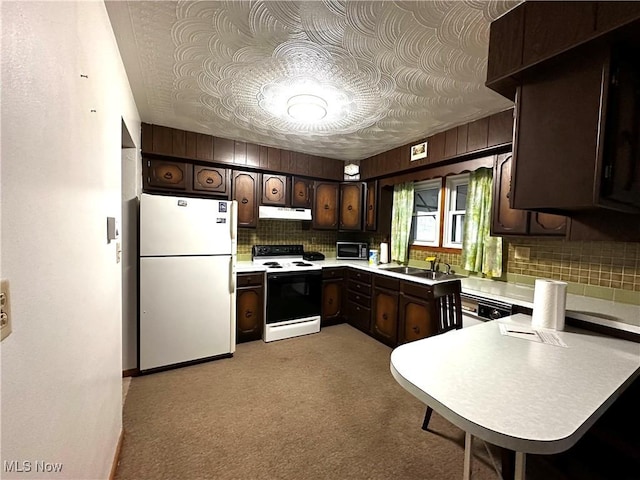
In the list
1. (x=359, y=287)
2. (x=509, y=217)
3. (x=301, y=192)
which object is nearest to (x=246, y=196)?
(x=301, y=192)

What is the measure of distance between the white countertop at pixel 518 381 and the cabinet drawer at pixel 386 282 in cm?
166

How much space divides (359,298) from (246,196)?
1963 mm

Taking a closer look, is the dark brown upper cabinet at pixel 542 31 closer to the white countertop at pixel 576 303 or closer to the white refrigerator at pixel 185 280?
the white countertop at pixel 576 303

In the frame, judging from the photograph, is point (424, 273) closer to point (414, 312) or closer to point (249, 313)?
point (414, 312)

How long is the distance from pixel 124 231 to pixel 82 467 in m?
1.84

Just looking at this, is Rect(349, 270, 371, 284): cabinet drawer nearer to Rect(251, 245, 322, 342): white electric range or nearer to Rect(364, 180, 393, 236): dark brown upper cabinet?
Rect(251, 245, 322, 342): white electric range

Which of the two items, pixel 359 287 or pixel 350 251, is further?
pixel 350 251

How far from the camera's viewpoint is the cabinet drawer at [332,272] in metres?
3.64

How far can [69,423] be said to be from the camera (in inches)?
33.4

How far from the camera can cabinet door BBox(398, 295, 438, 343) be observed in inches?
106

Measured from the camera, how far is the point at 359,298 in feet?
11.8

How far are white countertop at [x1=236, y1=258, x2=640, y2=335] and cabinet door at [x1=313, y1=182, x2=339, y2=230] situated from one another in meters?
1.27

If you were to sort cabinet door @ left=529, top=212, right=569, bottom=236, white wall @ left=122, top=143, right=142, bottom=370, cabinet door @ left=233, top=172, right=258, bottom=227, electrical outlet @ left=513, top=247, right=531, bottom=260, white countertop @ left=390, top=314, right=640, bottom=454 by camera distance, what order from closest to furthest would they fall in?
white countertop @ left=390, top=314, right=640, bottom=454, cabinet door @ left=529, top=212, right=569, bottom=236, white wall @ left=122, top=143, right=142, bottom=370, electrical outlet @ left=513, top=247, right=531, bottom=260, cabinet door @ left=233, top=172, right=258, bottom=227
